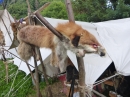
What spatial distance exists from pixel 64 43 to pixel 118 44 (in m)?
1.59

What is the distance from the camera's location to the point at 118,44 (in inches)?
114

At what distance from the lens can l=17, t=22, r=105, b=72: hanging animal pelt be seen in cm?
144

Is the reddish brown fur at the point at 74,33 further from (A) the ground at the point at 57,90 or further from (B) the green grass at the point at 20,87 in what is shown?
(B) the green grass at the point at 20,87

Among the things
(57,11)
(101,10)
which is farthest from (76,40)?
(57,11)

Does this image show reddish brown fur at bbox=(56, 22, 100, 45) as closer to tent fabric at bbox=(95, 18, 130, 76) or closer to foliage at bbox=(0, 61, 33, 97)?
tent fabric at bbox=(95, 18, 130, 76)

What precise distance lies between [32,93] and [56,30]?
316 centimetres

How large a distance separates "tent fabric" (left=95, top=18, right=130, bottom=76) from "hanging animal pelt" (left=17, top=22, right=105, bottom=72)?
3.65 feet

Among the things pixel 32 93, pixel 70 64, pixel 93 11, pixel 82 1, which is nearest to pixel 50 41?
pixel 70 64

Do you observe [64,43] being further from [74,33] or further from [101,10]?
[101,10]

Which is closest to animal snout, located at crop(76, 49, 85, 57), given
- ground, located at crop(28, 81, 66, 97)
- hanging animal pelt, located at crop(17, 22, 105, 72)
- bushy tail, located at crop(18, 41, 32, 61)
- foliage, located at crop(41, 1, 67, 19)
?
hanging animal pelt, located at crop(17, 22, 105, 72)

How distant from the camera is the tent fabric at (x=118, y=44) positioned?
2.55 metres

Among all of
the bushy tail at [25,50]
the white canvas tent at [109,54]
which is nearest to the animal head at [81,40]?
the bushy tail at [25,50]

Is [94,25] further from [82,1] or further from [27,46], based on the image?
[82,1]

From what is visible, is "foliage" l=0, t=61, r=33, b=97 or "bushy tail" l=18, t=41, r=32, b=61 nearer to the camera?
"bushy tail" l=18, t=41, r=32, b=61
